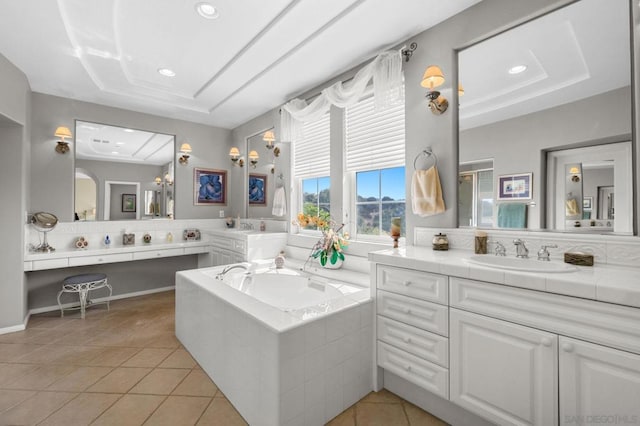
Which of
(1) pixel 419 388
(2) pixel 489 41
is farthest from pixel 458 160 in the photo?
(1) pixel 419 388

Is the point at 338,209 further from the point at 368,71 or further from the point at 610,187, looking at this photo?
the point at 610,187

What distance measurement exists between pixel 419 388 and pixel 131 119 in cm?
458

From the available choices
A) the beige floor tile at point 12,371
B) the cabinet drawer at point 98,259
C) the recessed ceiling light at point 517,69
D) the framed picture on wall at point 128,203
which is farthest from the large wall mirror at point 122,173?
the recessed ceiling light at point 517,69

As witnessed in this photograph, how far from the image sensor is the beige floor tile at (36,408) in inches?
67.1

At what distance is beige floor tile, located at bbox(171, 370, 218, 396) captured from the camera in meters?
1.96

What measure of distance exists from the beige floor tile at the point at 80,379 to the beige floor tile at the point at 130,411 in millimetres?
387

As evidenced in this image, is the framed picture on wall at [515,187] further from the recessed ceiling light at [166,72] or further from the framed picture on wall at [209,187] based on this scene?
the framed picture on wall at [209,187]

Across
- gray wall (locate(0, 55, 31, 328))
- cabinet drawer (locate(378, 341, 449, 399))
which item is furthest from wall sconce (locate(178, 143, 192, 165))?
cabinet drawer (locate(378, 341, 449, 399))

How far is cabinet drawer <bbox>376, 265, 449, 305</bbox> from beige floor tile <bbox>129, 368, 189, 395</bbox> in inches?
62.9

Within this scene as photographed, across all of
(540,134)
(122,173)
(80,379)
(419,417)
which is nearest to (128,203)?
(122,173)

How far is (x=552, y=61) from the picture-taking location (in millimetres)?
1689

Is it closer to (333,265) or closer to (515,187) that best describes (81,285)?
(333,265)

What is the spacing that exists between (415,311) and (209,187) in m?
3.94

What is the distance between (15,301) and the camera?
2.92m
